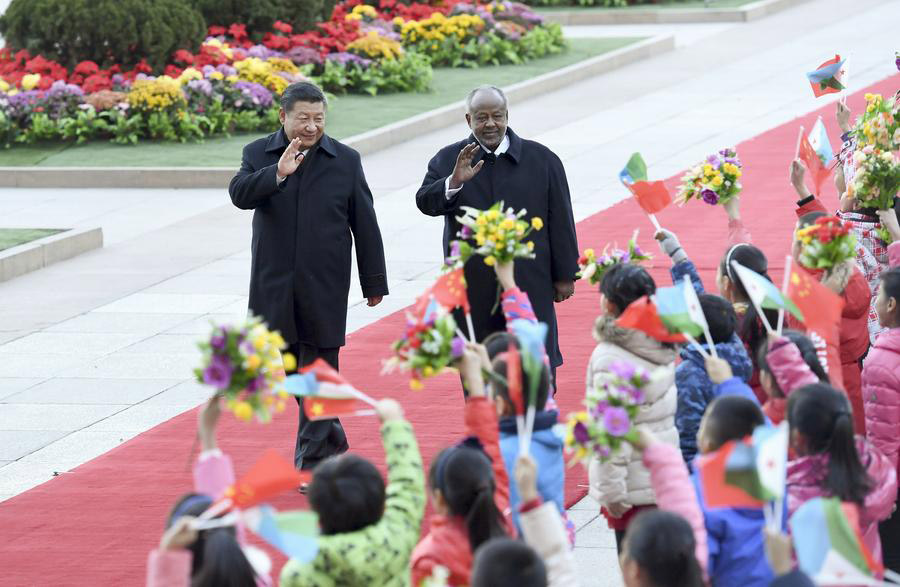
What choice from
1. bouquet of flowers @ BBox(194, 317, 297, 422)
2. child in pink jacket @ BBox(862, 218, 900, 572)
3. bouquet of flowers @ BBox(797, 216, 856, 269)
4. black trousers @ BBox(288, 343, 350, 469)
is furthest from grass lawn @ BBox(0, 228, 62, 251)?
bouquet of flowers @ BBox(194, 317, 297, 422)

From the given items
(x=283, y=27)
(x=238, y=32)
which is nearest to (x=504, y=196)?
(x=238, y=32)

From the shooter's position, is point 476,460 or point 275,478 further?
point 476,460

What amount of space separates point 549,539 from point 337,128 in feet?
48.7

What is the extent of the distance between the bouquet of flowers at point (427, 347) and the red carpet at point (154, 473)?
2.16m

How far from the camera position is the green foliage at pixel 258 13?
21734 millimetres

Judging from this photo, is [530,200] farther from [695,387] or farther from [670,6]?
[670,6]

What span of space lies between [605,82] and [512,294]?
1691cm

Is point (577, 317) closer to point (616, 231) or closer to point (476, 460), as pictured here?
point (616, 231)

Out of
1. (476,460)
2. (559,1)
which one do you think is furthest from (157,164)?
(559,1)

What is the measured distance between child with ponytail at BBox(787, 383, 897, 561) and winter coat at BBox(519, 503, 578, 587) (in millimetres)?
1032

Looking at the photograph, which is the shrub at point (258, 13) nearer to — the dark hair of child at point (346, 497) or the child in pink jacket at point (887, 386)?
the child in pink jacket at point (887, 386)

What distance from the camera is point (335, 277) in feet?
Result: 27.2

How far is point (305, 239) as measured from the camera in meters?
8.22

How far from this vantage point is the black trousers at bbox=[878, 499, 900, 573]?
674 cm
